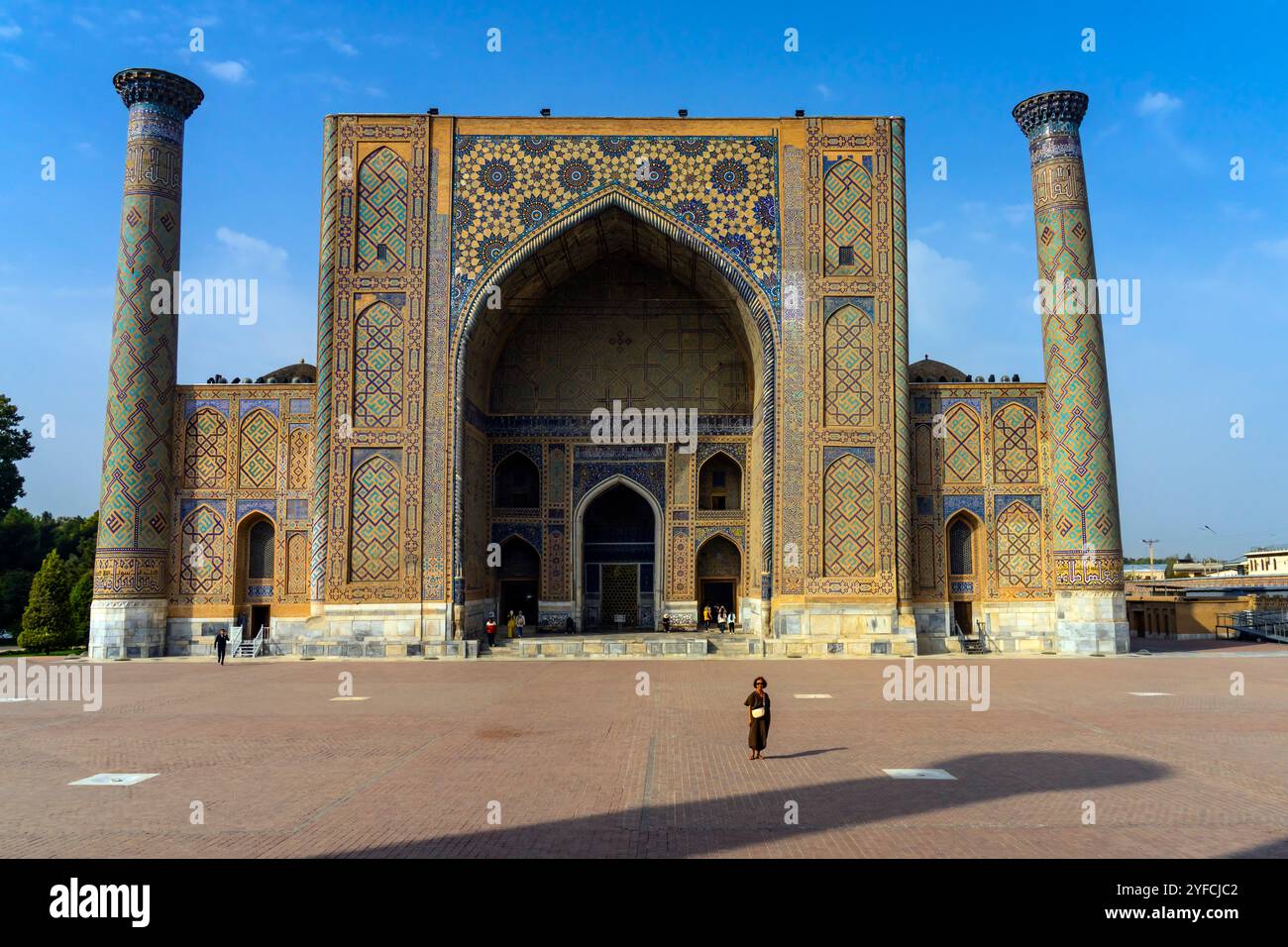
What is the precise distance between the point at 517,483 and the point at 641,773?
16380 millimetres

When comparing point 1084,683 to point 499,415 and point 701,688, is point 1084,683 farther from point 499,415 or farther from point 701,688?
point 499,415

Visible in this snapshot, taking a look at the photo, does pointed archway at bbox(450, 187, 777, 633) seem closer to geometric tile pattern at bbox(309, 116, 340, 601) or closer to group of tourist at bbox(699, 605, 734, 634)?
group of tourist at bbox(699, 605, 734, 634)

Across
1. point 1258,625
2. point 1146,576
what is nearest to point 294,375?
point 1258,625

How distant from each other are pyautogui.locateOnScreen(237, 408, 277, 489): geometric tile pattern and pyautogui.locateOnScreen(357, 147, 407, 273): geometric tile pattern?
375 centimetres

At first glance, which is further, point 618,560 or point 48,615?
point 48,615

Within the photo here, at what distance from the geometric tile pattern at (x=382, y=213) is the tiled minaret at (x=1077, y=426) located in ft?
43.2

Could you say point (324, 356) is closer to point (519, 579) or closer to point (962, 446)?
point (519, 579)

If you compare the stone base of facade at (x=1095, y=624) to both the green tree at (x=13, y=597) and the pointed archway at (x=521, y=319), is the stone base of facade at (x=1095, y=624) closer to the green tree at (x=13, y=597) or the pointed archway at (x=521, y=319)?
the pointed archway at (x=521, y=319)

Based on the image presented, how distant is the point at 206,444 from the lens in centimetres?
2008

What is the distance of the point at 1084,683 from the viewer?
544 inches

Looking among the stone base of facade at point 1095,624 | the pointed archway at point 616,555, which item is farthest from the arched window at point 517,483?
the stone base of facade at point 1095,624

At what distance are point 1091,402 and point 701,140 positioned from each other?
9466mm

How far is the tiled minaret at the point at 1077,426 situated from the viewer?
19.4 meters
